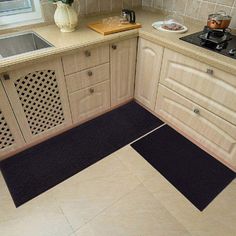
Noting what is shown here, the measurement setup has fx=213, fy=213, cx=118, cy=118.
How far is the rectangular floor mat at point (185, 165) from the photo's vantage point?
150 centimetres

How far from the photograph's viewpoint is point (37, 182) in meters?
1.55

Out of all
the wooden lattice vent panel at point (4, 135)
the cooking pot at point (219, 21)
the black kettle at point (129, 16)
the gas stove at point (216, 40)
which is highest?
the cooking pot at point (219, 21)

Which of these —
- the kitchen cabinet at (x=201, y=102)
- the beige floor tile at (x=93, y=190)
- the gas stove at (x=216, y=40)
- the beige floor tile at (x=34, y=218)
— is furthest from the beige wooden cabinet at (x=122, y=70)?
the beige floor tile at (x=34, y=218)

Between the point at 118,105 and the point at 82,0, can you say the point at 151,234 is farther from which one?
the point at 82,0

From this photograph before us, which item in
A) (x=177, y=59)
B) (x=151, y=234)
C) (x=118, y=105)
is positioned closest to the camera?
(x=151, y=234)

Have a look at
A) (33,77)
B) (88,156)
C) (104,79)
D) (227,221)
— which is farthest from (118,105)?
(227,221)

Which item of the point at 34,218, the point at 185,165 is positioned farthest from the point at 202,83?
the point at 34,218

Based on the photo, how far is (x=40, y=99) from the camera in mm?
1595

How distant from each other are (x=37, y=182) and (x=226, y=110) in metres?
1.43

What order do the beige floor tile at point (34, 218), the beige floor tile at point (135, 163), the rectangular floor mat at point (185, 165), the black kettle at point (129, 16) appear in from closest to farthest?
the beige floor tile at point (34, 218) → the rectangular floor mat at point (185, 165) → the beige floor tile at point (135, 163) → the black kettle at point (129, 16)

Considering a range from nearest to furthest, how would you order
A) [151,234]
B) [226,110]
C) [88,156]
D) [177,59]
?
Result: [151,234]
[226,110]
[177,59]
[88,156]

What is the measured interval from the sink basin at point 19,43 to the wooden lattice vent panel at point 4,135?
20.9 inches

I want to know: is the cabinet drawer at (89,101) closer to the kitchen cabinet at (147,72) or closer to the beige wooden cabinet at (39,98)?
the beige wooden cabinet at (39,98)

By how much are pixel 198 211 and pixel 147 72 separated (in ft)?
3.87
